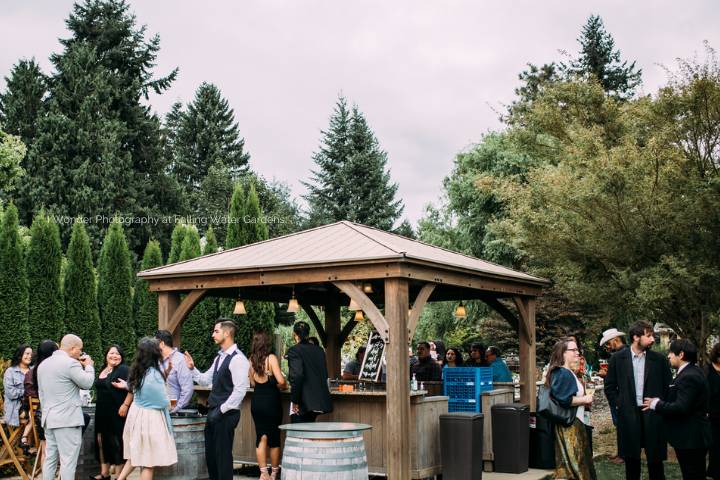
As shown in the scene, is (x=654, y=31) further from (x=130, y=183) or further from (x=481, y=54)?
(x=130, y=183)

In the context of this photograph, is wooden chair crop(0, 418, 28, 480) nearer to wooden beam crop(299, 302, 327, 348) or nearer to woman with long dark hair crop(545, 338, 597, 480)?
wooden beam crop(299, 302, 327, 348)

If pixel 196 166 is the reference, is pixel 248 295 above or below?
below

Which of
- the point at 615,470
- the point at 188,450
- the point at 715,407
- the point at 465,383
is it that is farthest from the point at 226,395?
the point at 615,470

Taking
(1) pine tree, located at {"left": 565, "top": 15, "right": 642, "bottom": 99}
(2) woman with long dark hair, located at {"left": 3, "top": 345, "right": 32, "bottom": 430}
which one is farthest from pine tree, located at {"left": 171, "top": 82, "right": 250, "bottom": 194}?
(2) woman with long dark hair, located at {"left": 3, "top": 345, "right": 32, "bottom": 430}

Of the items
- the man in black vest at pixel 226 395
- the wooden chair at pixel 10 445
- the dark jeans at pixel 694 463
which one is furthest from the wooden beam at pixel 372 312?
the wooden chair at pixel 10 445

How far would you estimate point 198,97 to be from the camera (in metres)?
41.2

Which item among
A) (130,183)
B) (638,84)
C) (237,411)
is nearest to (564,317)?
(237,411)

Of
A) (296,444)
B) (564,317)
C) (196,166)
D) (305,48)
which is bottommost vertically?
(296,444)

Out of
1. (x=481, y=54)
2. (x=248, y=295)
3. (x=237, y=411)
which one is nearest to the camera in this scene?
(x=237, y=411)

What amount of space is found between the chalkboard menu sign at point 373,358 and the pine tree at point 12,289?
6.52m

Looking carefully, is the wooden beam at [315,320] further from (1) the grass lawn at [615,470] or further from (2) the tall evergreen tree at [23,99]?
(2) the tall evergreen tree at [23,99]

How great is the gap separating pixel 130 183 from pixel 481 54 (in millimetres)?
15384

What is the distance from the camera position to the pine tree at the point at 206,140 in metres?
39.7

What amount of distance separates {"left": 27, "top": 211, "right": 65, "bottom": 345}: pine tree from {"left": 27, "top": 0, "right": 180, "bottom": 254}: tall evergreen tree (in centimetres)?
1256
